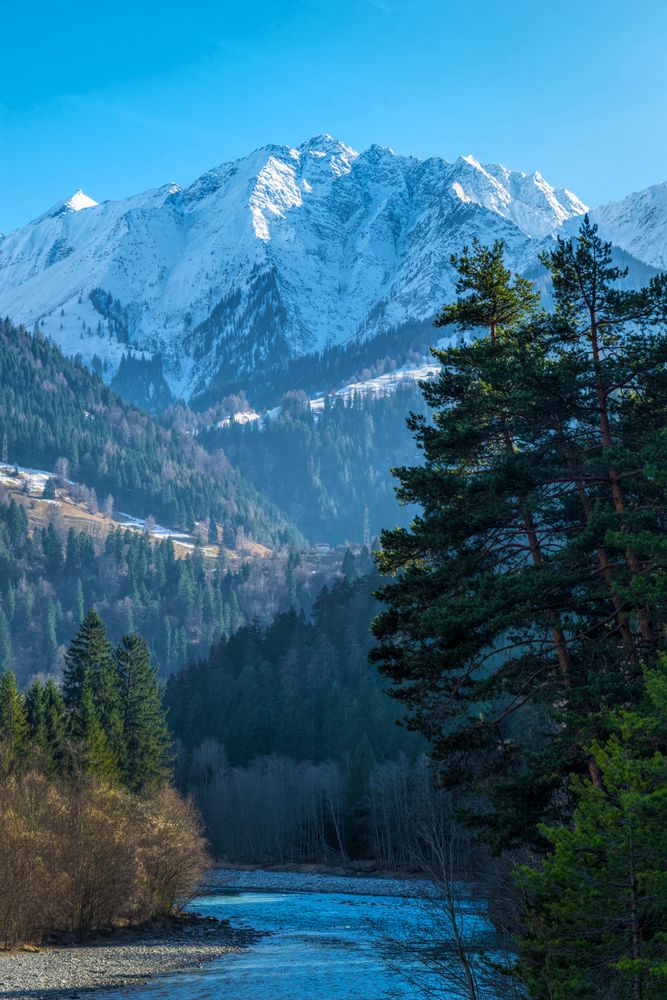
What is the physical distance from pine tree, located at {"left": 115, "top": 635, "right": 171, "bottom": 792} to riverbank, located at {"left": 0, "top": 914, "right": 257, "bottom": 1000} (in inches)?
934

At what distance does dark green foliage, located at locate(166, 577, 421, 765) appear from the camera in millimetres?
130375

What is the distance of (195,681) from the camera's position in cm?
15525

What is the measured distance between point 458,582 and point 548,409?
4.24 m

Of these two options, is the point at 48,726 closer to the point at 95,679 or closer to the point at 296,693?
the point at 95,679

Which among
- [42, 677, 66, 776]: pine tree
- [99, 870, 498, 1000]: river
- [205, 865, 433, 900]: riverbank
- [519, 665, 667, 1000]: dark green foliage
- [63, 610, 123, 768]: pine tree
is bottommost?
[205, 865, 433, 900]: riverbank

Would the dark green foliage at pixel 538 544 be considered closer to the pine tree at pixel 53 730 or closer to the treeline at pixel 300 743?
the pine tree at pixel 53 730

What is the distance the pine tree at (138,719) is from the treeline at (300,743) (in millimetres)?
21303

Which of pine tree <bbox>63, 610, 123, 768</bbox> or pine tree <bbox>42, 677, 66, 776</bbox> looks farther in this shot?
pine tree <bbox>63, 610, 123, 768</bbox>

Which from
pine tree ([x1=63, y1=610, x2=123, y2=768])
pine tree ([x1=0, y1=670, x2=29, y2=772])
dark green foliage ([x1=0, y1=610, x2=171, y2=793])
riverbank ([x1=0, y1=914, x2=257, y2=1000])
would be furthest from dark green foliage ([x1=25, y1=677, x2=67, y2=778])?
riverbank ([x1=0, y1=914, x2=257, y2=1000])

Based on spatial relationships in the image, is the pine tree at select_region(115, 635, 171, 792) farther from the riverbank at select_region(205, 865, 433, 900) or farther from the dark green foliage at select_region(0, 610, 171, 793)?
the riverbank at select_region(205, 865, 433, 900)

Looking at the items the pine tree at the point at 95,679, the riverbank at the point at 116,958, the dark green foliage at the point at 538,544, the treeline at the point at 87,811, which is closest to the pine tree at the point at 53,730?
the treeline at the point at 87,811

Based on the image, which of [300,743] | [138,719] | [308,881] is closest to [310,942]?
[138,719]

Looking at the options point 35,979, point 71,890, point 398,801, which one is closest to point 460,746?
point 35,979

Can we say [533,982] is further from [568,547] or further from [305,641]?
[305,641]
